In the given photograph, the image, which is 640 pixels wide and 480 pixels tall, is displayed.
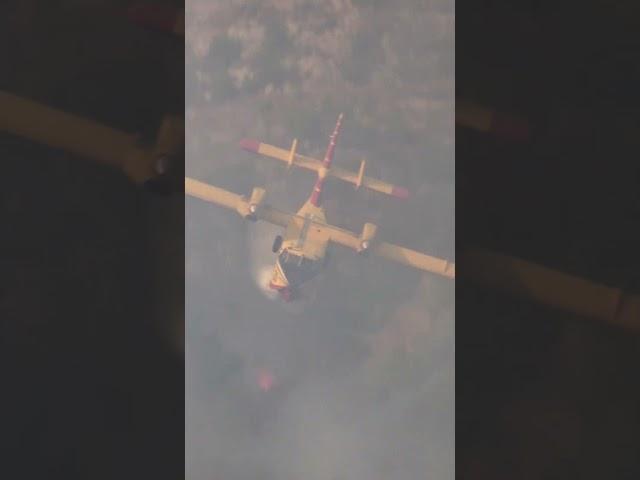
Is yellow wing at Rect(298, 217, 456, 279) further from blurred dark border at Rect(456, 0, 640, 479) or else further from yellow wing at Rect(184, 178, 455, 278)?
blurred dark border at Rect(456, 0, 640, 479)

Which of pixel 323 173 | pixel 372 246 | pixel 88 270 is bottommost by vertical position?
pixel 88 270

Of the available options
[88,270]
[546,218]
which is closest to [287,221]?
[88,270]

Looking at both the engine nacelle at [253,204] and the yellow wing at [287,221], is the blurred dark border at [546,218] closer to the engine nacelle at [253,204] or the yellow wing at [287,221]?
the yellow wing at [287,221]

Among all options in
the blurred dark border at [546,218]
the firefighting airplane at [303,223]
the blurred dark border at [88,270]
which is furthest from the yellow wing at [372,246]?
the blurred dark border at [88,270]

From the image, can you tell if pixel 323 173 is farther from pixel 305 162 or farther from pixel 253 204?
pixel 253 204

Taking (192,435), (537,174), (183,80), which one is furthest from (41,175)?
(537,174)
